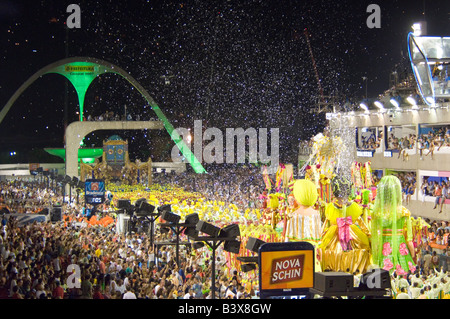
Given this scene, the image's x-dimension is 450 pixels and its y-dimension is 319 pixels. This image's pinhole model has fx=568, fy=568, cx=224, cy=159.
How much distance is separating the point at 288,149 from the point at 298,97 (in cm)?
726

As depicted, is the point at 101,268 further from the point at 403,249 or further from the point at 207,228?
the point at 403,249

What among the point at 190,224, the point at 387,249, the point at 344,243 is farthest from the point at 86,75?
the point at 387,249

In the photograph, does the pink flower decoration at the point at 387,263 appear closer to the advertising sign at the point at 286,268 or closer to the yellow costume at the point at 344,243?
the yellow costume at the point at 344,243

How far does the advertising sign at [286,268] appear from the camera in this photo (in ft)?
26.5

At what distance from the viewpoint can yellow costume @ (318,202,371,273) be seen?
505 inches

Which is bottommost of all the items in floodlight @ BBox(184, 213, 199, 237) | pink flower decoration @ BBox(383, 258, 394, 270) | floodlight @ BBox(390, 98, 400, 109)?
pink flower decoration @ BBox(383, 258, 394, 270)

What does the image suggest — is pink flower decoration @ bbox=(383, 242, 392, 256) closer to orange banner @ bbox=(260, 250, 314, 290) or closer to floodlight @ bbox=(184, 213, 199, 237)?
floodlight @ bbox=(184, 213, 199, 237)

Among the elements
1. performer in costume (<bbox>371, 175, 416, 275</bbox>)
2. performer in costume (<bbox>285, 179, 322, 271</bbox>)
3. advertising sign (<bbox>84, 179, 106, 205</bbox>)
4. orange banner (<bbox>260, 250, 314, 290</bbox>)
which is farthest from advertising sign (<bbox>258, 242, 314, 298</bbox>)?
advertising sign (<bbox>84, 179, 106, 205</bbox>)

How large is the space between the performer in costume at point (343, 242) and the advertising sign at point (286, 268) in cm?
471

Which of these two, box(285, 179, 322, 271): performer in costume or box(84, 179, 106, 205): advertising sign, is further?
box(84, 179, 106, 205): advertising sign

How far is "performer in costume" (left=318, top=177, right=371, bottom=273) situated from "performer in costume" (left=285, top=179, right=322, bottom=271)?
25 centimetres

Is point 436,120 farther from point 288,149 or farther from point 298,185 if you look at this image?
point 288,149

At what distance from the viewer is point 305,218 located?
13141mm
